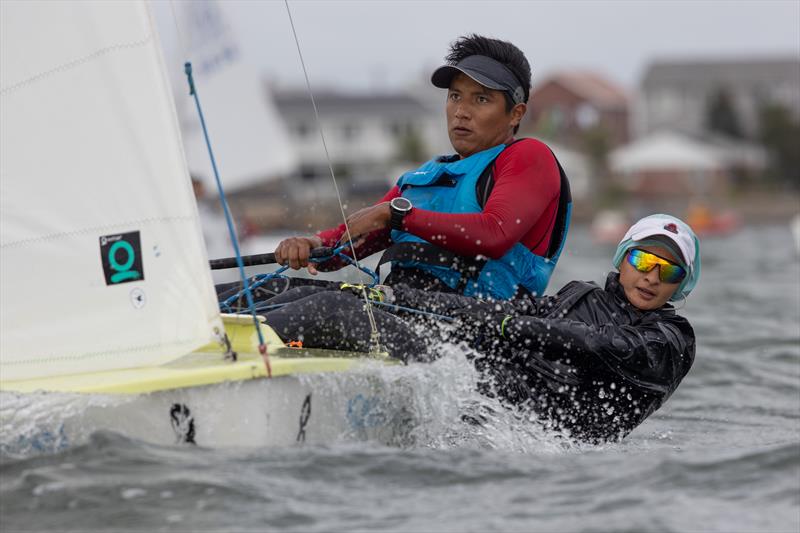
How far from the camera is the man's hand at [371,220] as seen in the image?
4.28 meters

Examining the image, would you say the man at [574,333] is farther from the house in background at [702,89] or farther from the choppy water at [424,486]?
the house in background at [702,89]

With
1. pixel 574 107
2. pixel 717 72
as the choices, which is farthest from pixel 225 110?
pixel 717 72

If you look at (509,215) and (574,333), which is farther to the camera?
(509,215)

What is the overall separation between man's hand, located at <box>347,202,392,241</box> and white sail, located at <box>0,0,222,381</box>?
78 cm

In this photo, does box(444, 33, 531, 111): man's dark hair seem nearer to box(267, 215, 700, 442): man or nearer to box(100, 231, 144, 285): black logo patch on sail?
box(267, 215, 700, 442): man

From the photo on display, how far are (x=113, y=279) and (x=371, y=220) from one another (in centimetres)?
97

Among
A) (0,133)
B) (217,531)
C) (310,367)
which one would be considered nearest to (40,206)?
(0,133)

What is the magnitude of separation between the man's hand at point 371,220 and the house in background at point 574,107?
179 feet

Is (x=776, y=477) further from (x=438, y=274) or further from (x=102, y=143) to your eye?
(x=102, y=143)

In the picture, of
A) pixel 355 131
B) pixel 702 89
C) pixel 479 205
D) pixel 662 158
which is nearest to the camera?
pixel 479 205

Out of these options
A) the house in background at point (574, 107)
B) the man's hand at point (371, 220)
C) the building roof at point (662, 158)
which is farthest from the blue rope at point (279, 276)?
the house in background at point (574, 107)

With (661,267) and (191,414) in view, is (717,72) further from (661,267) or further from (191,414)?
(191,414)

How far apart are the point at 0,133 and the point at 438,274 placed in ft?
5.09

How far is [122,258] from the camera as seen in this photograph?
12.0 feet
